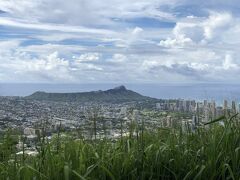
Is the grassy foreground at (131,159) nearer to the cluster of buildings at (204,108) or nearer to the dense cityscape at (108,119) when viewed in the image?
the dense cityscape at (108,119)

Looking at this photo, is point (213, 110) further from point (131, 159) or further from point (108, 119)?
point (131, 159)

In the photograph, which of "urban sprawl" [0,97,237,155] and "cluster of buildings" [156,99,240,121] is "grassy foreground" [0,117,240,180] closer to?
"urban sprawl" [0,97,237,155]

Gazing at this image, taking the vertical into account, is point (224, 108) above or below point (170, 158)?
above

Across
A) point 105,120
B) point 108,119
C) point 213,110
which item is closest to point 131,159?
point 105,120

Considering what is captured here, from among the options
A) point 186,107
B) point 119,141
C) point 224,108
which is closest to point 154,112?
point 186,107

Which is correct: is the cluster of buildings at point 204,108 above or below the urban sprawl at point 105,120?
above

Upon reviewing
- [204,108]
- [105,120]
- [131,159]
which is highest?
[204,108]

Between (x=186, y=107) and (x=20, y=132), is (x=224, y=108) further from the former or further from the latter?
(x=20, y=132)

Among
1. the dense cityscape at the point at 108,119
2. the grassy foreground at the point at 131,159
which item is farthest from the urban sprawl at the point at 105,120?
the grassy foreground at the point at 131,159
